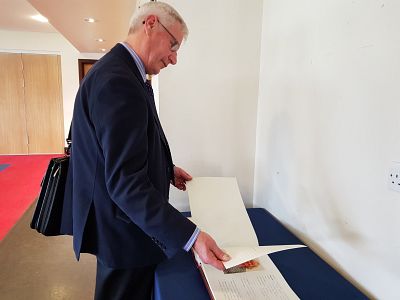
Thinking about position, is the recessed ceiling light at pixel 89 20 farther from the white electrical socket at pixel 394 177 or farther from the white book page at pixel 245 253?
the white electrical socket at pixel 394 177

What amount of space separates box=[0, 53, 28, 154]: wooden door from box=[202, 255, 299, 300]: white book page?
5896 millimetres

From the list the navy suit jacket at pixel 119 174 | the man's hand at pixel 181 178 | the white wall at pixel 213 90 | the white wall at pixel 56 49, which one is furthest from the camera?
the white wall at pixel 56 49

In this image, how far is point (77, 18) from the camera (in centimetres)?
352

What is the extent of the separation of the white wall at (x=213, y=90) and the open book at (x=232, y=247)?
Result: 0.32m

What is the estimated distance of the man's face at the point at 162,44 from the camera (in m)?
0.93

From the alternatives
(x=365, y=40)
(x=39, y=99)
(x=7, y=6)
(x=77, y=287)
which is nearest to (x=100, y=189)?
(x=365, y=40)

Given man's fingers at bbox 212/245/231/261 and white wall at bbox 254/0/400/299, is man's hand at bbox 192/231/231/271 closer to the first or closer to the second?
man's fingers at bbox 212/245/231/261

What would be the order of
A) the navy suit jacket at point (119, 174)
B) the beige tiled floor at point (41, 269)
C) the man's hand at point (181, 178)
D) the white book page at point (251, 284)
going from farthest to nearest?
1. the beige tiled floor at point (41, 269)
2. the man's hand at point (181, 178)
3. the white book page at point (251, 284)
4. the navy suit jacket at point (119, 174)

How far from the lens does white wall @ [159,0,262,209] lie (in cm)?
158

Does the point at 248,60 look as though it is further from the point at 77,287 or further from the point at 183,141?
the point at 77,287

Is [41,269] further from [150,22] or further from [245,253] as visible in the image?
[150,22]

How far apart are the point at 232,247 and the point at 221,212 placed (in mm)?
331

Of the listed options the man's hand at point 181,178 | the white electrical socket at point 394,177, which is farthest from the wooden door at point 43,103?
the white electrical socket at point 394,177

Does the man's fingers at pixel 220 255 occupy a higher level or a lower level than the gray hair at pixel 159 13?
lower
